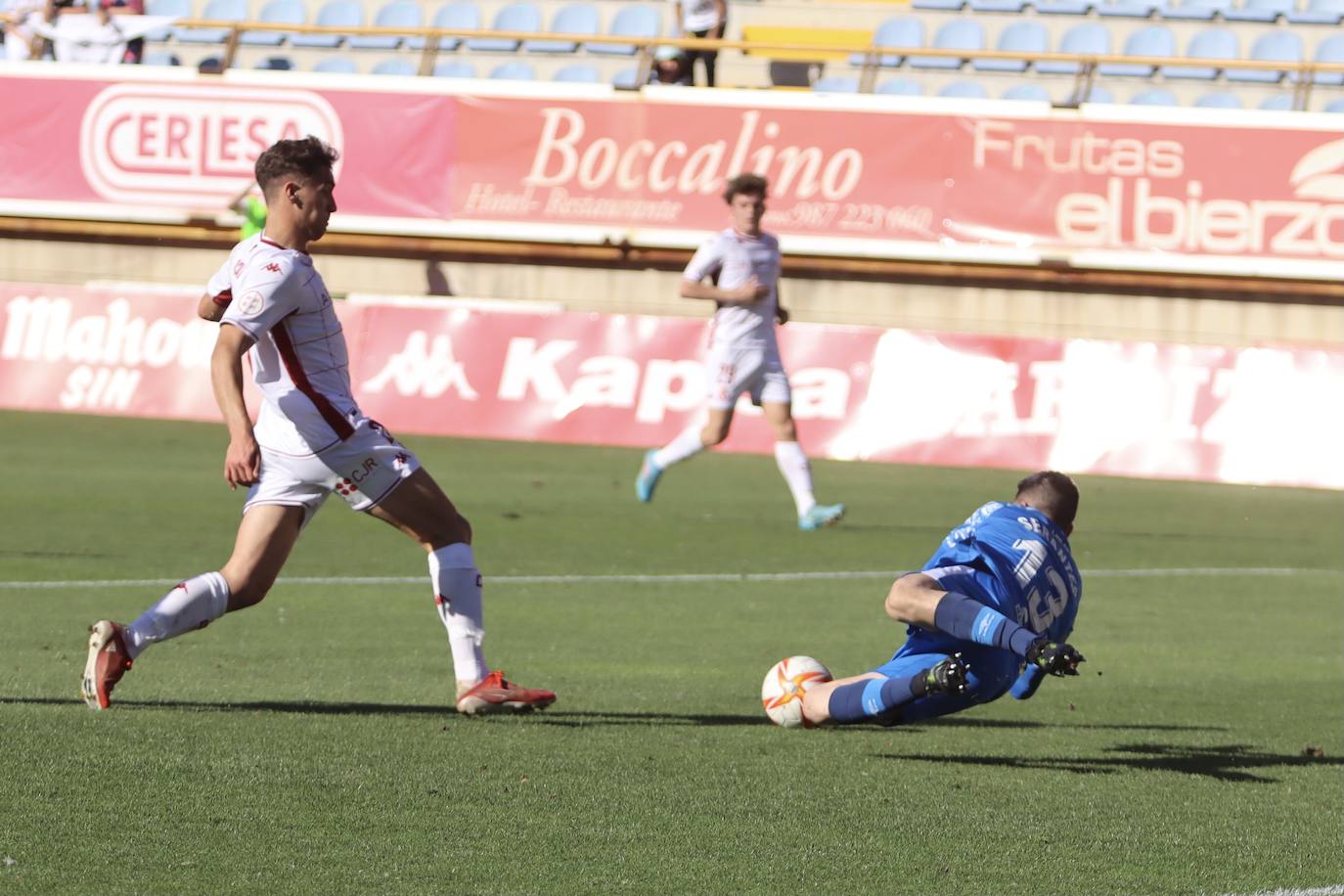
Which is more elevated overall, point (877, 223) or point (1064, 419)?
point (877, 223)

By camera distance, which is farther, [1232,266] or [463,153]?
[463,153]

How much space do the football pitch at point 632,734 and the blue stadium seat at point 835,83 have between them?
1117 centimetres

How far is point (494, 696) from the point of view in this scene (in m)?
6.68

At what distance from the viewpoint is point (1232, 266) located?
22078mm

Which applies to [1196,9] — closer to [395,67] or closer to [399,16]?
[395,67]

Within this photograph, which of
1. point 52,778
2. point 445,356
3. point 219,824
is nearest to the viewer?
point 219,824

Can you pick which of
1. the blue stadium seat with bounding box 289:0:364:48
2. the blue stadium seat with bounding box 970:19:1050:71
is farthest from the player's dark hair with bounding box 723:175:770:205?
the blue stadium seat with bounding box 289:0:364:48

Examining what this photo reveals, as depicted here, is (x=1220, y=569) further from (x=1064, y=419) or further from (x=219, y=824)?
(x=219, y=824)

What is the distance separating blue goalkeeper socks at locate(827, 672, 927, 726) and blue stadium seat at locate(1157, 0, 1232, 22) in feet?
68.9

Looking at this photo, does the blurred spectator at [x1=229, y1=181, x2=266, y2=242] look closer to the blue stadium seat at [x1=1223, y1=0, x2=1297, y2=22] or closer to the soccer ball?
the blue stadium seat at [x1=1223, y1=0, x2=1297, y2=22]

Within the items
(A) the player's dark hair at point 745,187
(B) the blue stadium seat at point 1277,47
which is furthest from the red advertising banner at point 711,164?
(A) the player's dark hair at point 745,187

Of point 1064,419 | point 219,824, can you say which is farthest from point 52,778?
point 1064,419

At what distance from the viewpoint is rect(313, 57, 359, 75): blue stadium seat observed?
84.5ft

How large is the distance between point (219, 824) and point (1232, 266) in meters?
18.8
